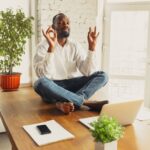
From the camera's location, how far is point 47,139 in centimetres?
142

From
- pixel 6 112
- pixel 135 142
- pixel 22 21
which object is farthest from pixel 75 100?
pixel 22 21

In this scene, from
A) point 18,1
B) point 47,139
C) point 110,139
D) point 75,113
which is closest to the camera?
point 110,139

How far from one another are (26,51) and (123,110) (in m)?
1.78

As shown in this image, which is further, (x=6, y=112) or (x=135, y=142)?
(x=6, y=112)

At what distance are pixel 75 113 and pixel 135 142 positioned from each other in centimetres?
64

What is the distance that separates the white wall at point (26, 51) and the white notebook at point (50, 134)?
4.80ft

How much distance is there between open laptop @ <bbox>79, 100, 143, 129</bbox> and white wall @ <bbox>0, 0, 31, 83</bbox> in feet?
5.04

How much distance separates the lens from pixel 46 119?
1823 mm

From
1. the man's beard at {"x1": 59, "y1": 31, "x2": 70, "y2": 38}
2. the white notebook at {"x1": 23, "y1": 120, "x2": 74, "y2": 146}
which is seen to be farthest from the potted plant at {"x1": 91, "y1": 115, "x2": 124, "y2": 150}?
the man's beard at {"x1": 59, "y1": 31, "x2": 70, "y2": 38}

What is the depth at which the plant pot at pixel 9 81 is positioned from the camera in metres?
2.74

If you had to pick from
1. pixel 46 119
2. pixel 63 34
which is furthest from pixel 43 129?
pixel 63 34

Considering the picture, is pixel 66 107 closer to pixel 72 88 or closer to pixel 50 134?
pixel 50 134

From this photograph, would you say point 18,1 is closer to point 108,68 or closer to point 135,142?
point 108,68

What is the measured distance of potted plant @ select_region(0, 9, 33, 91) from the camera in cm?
265
